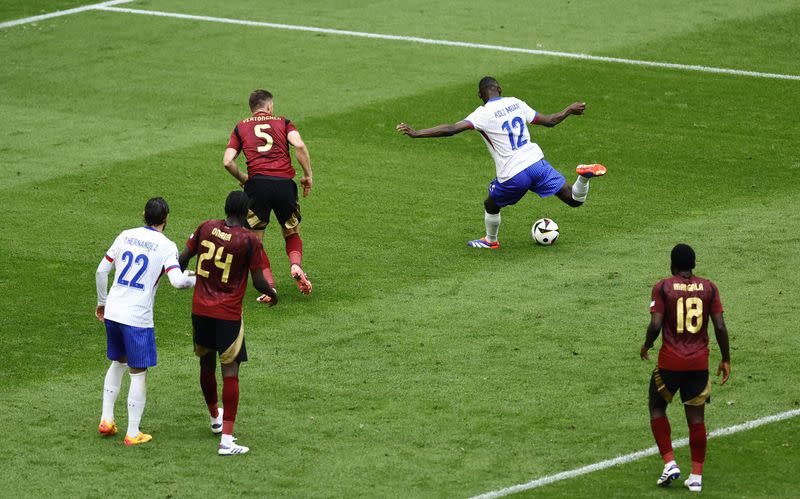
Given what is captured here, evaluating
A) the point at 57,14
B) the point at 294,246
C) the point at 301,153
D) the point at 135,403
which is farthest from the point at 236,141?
the point at 57,14

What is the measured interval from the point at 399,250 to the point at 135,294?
6.40 meters

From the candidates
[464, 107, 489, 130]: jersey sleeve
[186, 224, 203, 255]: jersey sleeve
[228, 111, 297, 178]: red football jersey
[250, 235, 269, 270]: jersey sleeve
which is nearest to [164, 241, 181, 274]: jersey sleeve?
[186, 224, 203, 255]: jersey sleeve

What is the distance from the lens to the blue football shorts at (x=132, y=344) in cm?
1082

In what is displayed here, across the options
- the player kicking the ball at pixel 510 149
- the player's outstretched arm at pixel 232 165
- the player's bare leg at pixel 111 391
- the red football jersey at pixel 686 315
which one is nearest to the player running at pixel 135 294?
the player's bare leg at pixel 111 391

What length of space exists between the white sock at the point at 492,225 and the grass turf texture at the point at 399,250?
0.35 meters

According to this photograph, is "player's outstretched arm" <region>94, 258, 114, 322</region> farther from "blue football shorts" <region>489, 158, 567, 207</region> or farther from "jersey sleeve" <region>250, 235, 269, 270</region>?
"blue football shorts" <region>489, 158, 567, 207</region>

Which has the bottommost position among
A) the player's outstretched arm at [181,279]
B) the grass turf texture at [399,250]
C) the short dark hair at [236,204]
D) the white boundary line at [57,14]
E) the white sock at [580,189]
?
the grass turf texture at [399,250]

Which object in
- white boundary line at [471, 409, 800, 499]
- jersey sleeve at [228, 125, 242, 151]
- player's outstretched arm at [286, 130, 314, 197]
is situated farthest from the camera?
jersey sleeve at [228, 125, 242, 151]

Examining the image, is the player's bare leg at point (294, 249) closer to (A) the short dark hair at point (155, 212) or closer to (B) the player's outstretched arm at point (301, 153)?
(B) the player's outstretched arm at point (301, 153)

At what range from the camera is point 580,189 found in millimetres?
16859

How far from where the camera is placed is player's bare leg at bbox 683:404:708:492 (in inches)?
389

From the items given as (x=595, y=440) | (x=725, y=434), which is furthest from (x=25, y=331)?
(x=725, y=434)

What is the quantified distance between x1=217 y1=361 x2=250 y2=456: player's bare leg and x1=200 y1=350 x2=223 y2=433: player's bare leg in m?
0.24

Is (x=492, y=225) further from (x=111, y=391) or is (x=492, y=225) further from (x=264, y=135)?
(x=111, y=391)
